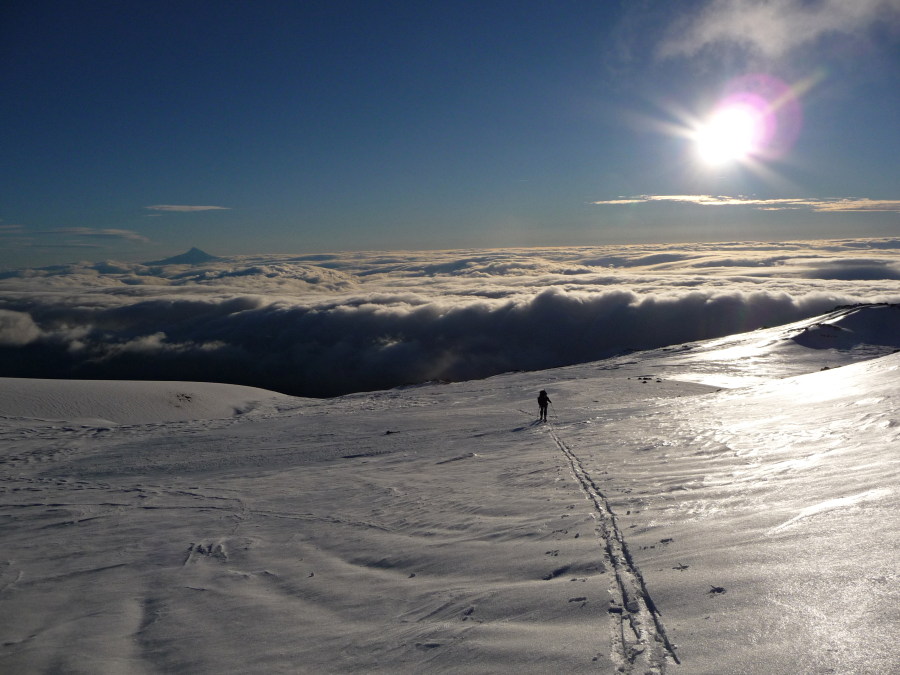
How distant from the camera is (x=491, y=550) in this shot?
27.6ft

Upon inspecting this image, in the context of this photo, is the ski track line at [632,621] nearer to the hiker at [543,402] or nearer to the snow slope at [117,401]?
the hiker at [543,402]

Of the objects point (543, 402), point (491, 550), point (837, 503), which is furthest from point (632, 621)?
point (543, 402)

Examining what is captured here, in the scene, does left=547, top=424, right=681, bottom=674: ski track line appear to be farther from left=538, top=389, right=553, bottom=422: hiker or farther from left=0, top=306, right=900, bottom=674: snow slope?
left=538, top=389, right=553, bottom=422: hiker

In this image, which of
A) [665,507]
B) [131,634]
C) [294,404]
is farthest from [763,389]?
[294,404]

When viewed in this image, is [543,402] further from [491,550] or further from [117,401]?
[117,401]

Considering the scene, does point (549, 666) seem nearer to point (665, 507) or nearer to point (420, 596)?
point (420, 596)

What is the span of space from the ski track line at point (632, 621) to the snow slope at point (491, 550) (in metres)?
0.03

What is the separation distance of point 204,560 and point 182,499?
509 cm

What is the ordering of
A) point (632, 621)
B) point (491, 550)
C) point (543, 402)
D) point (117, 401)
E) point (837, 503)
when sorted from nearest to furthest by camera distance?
point (632, 621) → point (837, 503) → point (491, 550) → point (543, 402) → point (117, 401)

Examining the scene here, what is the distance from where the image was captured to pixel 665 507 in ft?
29.6

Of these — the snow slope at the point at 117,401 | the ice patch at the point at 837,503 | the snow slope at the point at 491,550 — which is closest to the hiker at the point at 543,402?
the snow slope at the point at 491,550

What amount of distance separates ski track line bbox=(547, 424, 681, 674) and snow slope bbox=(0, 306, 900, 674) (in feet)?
0.10

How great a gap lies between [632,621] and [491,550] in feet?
10.7

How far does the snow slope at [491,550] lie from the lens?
205 inches
